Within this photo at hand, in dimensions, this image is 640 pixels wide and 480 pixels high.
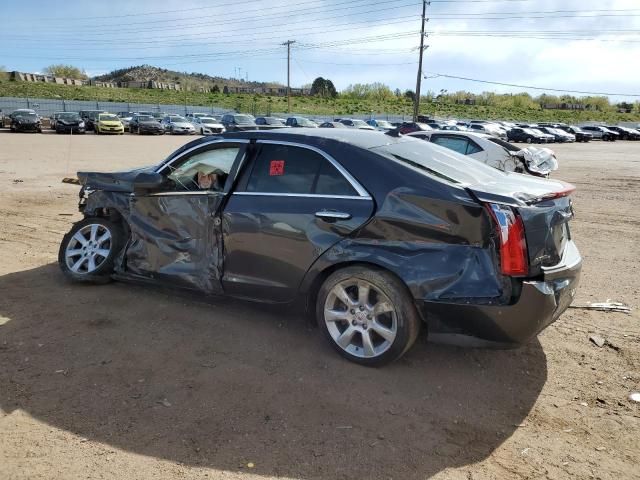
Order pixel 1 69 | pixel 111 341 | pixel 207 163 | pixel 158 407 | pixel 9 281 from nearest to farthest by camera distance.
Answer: pixel 158 407 → pixel 111 341 → pixel 207 163 → pixel 9 281 → pixel 1 69

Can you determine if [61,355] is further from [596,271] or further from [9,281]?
[596,271]

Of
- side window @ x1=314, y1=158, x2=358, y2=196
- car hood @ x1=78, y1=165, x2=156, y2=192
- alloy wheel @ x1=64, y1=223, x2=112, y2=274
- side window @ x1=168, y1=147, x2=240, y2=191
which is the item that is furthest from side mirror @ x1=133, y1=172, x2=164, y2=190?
side window @ x1=314, y1=158, x2=358, y2=196

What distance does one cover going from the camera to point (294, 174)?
13.1 ft

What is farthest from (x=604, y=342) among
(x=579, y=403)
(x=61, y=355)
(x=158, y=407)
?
(x=61, y=355)

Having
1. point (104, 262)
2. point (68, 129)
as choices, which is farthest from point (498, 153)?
point (68, 129)

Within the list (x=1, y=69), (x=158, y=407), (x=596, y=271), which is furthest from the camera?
(x=1, y=69)

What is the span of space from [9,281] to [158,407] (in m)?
3.08

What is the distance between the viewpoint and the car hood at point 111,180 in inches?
196

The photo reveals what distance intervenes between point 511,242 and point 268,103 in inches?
3110

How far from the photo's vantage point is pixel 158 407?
10.3 ft

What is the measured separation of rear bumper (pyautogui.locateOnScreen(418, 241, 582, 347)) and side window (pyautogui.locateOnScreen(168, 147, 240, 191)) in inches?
85.2

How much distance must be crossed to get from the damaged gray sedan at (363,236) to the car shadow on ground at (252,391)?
33 cm

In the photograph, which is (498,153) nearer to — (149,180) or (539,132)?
(149,180)

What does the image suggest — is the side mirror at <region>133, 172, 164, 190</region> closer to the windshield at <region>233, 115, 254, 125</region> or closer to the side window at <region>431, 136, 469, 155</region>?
the side window at <region>431, 136, 469, 155</region>
